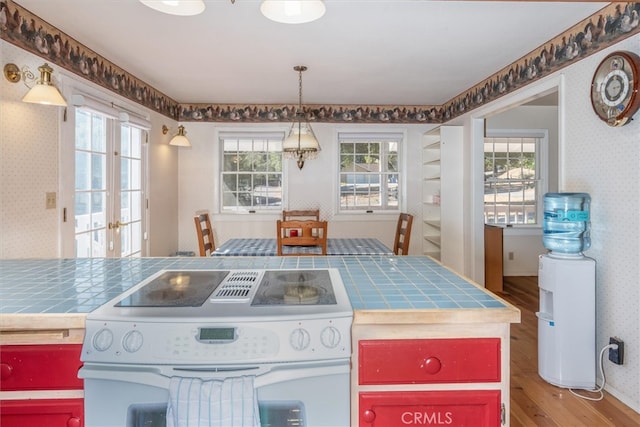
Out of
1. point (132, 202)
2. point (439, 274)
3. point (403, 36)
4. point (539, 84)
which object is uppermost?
point (403, 36)

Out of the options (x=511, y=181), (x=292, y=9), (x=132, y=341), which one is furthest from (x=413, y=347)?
(x=511, y=181)

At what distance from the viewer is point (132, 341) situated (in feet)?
3.69

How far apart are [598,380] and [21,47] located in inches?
165

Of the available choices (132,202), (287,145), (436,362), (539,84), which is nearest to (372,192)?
(287,145)

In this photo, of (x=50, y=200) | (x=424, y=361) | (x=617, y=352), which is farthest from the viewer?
(x=50, y=200)

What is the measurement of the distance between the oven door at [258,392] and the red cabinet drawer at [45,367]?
6 cm

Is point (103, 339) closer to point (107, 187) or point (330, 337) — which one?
point (330, 337)

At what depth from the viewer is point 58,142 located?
271cm

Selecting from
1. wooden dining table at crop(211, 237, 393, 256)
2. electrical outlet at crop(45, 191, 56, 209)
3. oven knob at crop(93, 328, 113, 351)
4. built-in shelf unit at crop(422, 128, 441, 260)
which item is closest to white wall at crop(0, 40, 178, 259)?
electrical outlet at crop(45, 191, 56, 209)

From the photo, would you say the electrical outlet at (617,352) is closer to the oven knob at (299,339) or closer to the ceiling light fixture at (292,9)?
the oven knob at (299,339)

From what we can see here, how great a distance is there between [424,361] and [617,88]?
2128 mm

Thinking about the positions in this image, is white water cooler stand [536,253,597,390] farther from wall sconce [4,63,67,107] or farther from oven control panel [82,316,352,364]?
wall sconce [4,63,67,107]

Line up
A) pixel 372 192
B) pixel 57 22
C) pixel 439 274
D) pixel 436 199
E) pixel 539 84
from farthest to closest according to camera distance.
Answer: pixel 372 192 → pixel 436 199 → pixel 539 84 → pixel 57 22 → pixel 439 274

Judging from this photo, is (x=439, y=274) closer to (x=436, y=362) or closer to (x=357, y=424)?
(x=436, y=362)
